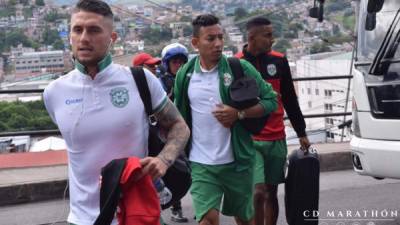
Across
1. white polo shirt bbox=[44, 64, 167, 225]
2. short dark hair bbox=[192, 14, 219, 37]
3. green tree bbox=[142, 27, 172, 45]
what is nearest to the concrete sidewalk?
green tree bbox=[142, 27, 172, 45]

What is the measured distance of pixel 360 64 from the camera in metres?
6.38

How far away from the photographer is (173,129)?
10.1 feet

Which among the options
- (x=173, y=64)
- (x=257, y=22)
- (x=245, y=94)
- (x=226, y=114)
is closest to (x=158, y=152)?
(x=226, y=114)

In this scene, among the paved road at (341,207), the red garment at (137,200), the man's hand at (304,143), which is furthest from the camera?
the paved road at (341,207)

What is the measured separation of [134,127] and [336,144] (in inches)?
276

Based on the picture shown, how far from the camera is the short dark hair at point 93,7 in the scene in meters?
2.88

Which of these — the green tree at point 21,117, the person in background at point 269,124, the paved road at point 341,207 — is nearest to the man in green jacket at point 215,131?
the person in background at point 269,124

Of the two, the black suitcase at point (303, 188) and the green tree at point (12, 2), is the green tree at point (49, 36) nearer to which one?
the green tree at point (12, 2)

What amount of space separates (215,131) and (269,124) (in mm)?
976

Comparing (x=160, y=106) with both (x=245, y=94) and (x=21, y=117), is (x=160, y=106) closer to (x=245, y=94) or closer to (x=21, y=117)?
(x=245, y=94)

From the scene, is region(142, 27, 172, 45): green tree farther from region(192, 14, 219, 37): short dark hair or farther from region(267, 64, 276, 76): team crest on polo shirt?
region(192, 14, 219, 37): short dark hair

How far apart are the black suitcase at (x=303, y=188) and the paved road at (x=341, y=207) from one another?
1020 mm

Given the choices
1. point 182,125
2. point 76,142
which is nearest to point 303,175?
point 182,125

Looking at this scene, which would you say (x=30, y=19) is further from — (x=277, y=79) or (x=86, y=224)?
(x=86, y=224)
